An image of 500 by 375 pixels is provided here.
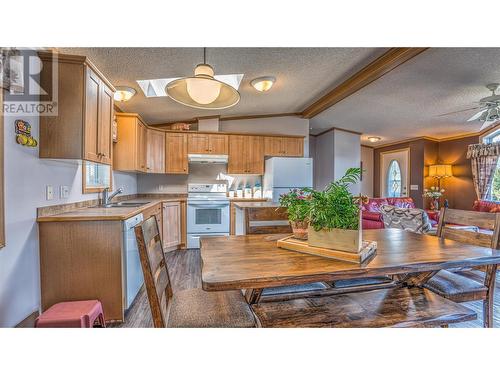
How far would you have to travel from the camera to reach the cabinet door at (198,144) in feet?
14.7

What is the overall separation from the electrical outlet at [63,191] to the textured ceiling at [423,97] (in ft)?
12.4

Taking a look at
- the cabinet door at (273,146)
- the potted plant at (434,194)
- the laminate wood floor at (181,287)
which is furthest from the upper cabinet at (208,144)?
the potted plant at (434,194)

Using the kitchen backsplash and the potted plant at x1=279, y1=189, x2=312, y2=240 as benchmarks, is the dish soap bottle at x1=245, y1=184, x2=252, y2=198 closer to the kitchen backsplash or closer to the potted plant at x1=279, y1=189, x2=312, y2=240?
the kitchen backsplash

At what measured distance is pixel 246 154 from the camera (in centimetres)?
473

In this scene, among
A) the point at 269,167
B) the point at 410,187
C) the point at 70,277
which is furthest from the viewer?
the point at 410,187

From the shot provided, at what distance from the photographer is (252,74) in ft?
9.93

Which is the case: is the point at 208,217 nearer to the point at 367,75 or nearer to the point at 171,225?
the point at 171,225

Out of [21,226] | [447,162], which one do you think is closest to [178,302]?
[21,226]

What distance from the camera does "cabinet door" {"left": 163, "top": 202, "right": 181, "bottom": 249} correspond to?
3982 mm

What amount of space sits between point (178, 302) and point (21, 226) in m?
1.25

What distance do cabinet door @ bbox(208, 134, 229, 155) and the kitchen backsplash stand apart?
0.36 meters

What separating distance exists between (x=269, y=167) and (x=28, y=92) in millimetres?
3500
